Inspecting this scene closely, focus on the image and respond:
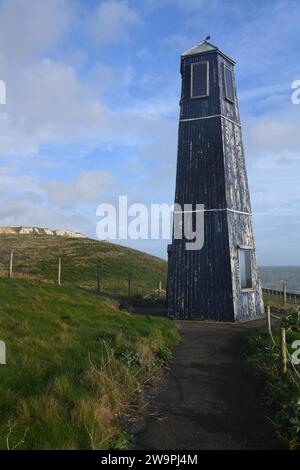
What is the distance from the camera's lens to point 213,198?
2097cm

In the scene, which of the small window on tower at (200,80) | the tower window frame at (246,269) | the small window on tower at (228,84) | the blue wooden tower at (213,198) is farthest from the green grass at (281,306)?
the small window on tower at (200,80)

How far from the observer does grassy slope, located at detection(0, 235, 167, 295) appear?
121ft

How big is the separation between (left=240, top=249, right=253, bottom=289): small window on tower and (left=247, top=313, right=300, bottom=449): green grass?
244 inches

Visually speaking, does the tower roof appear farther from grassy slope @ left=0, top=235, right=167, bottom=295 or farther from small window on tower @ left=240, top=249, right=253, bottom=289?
grassy slope @ left=0, top=235, right=167, bottom=295

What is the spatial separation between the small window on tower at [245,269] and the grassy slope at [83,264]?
1160 cm

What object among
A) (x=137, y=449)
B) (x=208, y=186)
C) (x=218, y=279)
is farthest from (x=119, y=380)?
(x=208, y=186)

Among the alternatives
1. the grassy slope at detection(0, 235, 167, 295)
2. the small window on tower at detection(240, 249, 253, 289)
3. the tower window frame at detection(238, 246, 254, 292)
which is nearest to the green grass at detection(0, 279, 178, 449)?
the tower window frame at detection(238, 246, 254, 292)

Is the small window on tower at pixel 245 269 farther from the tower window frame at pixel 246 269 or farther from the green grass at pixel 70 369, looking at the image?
the green grass at pixel 70 369

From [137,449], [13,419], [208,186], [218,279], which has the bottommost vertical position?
[137,449]

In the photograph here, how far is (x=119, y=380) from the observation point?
372 inches

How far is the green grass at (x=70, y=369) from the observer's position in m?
6.74

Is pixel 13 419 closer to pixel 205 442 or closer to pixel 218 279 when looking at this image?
pixel 205 442

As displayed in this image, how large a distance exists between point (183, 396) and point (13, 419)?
395 centimetres

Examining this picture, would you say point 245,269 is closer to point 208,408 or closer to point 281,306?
point 281,306
